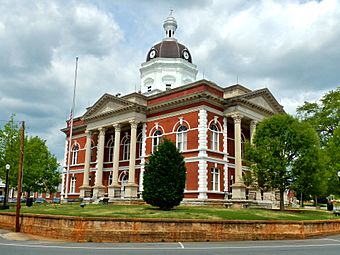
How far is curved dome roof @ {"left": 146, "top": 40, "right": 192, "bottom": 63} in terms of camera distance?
179 feet

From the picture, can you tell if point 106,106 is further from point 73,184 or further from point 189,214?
point 189,214

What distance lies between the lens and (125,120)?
1662 inches

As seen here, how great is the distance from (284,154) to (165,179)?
12.0 meters

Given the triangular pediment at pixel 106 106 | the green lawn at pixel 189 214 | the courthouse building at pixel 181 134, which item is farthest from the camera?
the triangular pediment at pixel 106 106

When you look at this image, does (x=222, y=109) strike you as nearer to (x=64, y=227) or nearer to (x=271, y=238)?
(x=271, y=238)

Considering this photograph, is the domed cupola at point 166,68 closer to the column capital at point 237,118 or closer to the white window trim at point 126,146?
the white window trim at point 126,146

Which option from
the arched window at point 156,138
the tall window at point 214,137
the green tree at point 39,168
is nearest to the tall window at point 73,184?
the green tree at point 39,168

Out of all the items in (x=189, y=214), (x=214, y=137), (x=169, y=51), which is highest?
(x=169, y=51)

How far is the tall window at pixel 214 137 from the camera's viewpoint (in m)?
37.4

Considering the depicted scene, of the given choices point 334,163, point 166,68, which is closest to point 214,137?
point 334,163

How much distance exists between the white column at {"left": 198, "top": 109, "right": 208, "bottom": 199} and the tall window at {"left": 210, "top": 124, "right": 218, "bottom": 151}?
131 centimetres

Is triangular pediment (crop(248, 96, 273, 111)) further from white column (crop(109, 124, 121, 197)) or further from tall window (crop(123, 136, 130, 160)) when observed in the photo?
tall window (crop(123, 136, 130, 160))

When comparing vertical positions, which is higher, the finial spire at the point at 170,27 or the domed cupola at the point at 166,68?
the finial spire at the point at 170,27

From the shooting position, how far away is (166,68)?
5350cm
